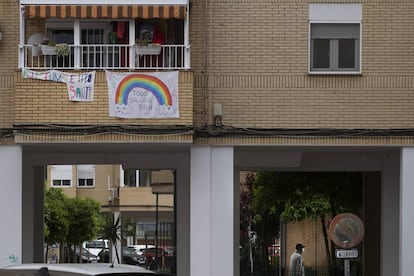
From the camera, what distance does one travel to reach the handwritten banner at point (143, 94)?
22594 millimetres

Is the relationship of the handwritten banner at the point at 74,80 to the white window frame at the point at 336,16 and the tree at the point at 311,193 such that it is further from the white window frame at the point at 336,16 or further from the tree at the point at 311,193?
the tree at the point at 311,193

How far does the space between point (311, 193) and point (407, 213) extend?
15450 mm

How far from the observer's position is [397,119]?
23.2 metres

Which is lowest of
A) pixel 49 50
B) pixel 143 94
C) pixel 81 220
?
pixel 81 220

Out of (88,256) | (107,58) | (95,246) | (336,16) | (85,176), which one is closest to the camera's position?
(107,58)

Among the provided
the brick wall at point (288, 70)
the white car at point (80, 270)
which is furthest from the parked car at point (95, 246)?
the white car at point (80, 270)

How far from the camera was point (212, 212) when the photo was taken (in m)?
23.3

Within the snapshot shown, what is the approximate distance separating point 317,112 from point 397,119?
5.16 feet

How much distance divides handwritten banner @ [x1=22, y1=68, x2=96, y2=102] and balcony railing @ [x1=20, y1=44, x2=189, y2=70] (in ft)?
1.04

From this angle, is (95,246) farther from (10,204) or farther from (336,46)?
(336,46)

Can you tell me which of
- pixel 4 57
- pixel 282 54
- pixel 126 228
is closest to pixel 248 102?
pixel 282 54

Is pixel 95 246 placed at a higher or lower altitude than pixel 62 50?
lower

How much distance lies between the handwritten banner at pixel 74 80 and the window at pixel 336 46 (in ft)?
14.6

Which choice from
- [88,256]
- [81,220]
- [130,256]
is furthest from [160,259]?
[88,256]
